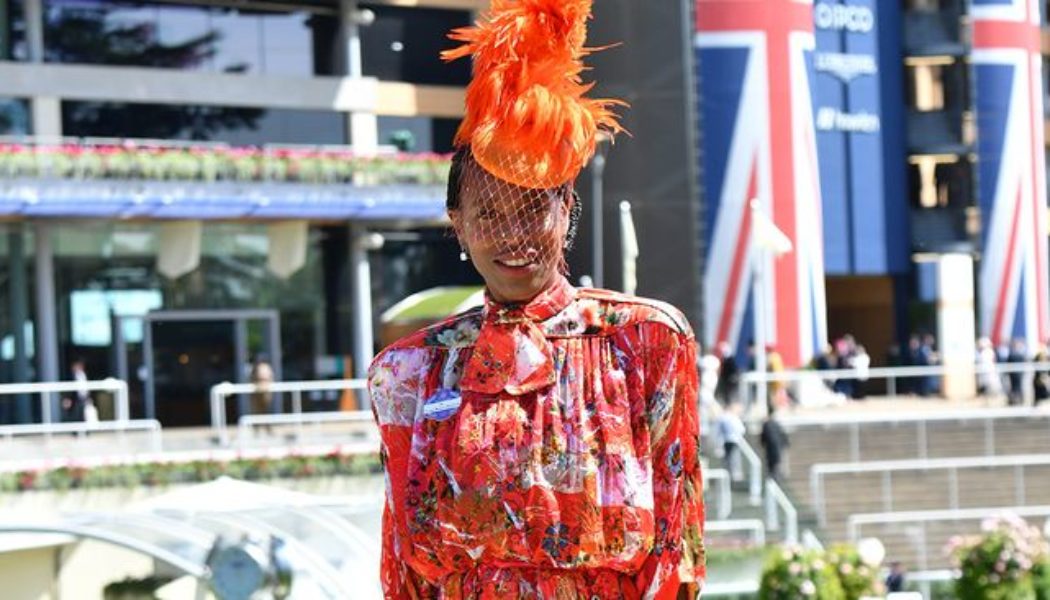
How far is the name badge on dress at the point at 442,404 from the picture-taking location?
13.1 ft

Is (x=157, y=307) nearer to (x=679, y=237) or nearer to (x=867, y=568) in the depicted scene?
(x=679, y=237)

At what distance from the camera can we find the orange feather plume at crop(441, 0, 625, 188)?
3938 millimetres

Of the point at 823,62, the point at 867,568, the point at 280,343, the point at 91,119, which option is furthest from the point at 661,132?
the point at 867,568

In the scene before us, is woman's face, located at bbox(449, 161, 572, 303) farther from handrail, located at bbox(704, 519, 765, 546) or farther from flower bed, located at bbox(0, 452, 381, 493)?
flower bed, located at bbox(0, 452, 381, 493)

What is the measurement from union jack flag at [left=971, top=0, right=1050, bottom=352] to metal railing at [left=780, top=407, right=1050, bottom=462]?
12792 mm

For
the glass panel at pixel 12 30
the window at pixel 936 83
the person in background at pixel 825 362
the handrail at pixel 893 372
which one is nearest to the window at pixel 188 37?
the glass panel at pixel 12 30

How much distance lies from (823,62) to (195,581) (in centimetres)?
3337

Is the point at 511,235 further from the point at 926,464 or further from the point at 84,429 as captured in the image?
the point at 84,429

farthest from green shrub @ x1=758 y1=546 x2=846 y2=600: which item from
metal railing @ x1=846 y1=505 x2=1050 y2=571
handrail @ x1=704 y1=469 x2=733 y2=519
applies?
handrail @ x1=704 y1=469 x2=733 y2=519

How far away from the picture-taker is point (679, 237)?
3688cm

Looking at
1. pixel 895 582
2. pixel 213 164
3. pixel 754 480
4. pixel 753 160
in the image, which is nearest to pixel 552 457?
pixel 895 582

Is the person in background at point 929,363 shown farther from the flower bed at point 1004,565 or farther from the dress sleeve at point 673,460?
the dress sleeve at point 673,460

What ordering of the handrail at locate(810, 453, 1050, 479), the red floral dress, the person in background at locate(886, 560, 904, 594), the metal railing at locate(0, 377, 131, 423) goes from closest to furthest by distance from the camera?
the red floral dress < the person in background at locate(886, 560, 904, 594) < the handrail at locate(810, 453, 1050, 479) < the metal railing at locate(0, 377, 131, 423)

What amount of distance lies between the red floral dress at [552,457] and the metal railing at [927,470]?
1903 cm
